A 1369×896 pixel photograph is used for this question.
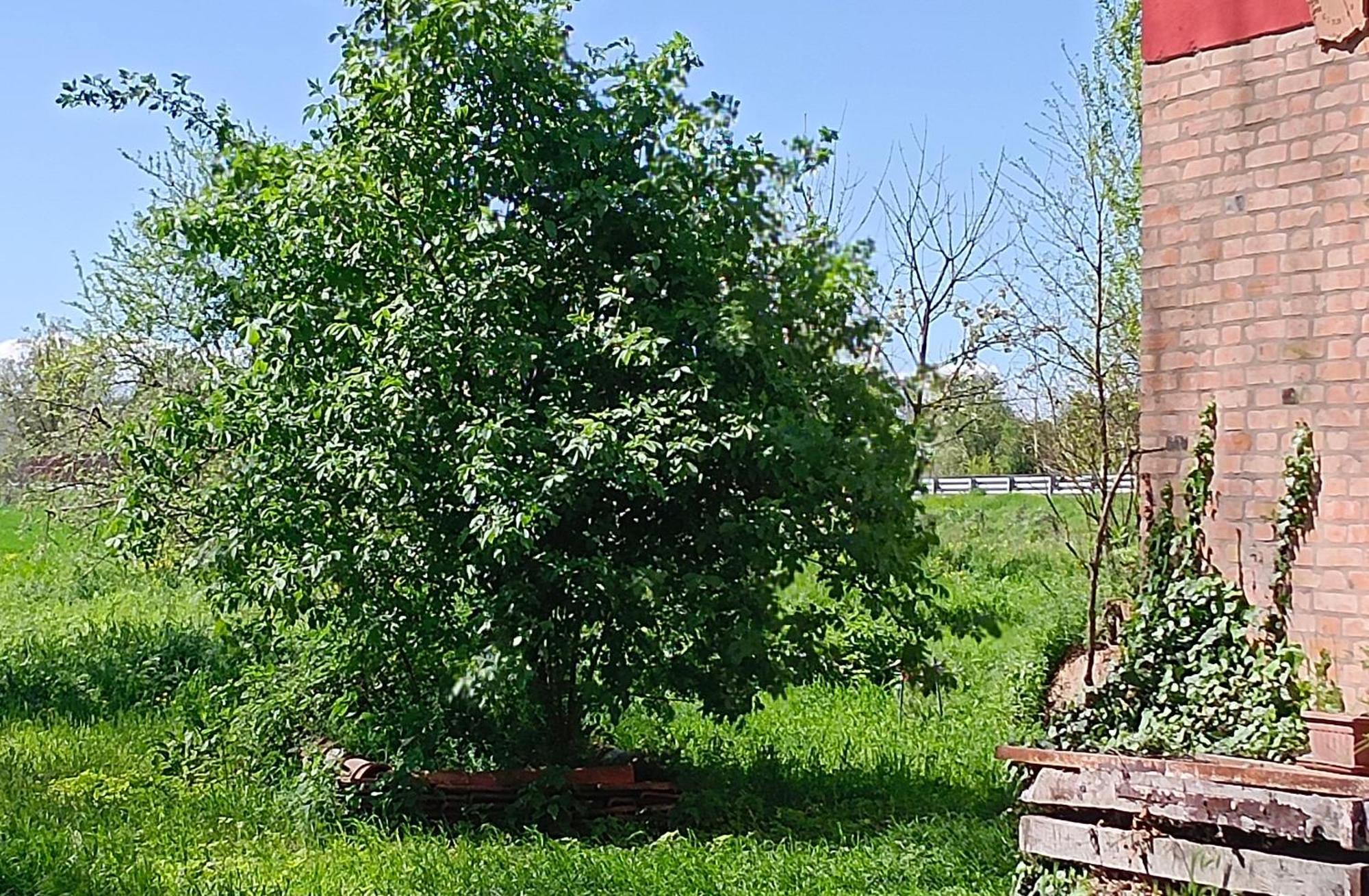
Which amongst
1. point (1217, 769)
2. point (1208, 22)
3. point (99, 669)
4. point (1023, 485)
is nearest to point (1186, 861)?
point (1217, 769)

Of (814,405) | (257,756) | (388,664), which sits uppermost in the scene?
(814,405)

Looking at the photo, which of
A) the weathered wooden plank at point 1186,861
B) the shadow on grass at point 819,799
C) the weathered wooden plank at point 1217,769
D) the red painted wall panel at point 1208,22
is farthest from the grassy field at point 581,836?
the red painted wall panel at point 1208,22

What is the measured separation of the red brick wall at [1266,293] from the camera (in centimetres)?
605

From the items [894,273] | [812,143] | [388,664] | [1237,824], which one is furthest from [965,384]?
[1237,824]

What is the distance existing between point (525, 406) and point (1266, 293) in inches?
140

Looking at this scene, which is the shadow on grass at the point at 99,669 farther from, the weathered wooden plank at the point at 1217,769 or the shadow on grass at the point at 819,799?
the weathered wooden plank at the point at 1217,769

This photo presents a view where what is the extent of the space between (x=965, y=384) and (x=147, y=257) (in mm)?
9045

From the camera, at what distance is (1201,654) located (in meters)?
6.62

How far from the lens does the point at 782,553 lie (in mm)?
6977

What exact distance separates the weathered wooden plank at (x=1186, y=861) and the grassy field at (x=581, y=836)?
44 centimetres

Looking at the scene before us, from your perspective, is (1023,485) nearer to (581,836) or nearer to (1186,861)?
(581,836)

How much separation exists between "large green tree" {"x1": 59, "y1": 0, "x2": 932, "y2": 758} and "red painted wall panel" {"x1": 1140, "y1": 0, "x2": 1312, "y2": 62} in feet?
6.57

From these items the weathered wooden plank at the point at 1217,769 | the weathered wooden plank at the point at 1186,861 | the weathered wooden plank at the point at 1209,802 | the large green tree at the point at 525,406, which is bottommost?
the weathered wooden plank at the point at 1186,861

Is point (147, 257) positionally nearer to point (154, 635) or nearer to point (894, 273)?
point (154, 635)
